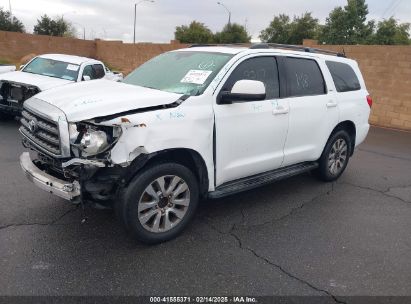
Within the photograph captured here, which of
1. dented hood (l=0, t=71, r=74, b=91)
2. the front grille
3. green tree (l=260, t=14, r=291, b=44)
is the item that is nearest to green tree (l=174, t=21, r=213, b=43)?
green tree (l=260, t=14, r=291, b=44)

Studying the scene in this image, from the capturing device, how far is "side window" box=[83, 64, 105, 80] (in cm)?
1006

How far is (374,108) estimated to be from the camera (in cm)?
1201

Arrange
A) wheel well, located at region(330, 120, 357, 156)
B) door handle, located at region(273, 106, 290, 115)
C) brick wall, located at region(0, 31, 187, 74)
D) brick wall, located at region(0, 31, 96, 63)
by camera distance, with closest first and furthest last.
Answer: door handle, located at region(273, 106, 290, 115)
wheel well, located at region(330, 120, 357, 156)
brick wall, located at region(0, 31, 187, 74)
brick wall, located at region(0, 31, 96, 63)

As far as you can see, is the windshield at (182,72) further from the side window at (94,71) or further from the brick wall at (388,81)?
the brick wall at (388,81)

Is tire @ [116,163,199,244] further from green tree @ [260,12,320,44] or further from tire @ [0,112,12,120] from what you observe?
green tree @ [260,12,320,44]

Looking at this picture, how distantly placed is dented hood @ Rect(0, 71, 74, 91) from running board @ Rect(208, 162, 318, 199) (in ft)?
17.3

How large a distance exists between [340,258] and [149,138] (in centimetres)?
209

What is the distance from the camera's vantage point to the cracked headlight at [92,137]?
10.5 ft

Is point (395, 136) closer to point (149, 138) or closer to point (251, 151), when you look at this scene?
point (251, 151)

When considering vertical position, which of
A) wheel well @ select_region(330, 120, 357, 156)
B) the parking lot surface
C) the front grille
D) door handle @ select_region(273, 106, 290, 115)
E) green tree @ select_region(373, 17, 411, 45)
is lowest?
the parking lot surface

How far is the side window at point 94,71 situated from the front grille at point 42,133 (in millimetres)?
6530

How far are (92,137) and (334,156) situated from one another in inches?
151

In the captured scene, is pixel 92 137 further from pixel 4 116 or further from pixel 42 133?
pixel 4 116

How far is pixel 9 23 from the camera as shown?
164 ft
